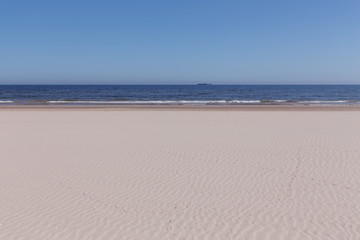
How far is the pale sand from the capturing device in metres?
4.87

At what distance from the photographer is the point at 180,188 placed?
6770mm

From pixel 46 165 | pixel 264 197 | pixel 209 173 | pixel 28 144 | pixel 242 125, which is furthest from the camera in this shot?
pixel 242 125

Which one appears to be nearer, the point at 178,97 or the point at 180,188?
the point at 180,188

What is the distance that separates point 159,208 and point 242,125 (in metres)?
12.2

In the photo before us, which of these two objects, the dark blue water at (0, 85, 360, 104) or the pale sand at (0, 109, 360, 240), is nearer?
the pale sand at (0, 109, 360, 240)

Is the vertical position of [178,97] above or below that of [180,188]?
above

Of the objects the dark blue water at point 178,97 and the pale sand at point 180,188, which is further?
the dark blue water at point 178,97

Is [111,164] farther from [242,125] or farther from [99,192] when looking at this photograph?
[242,125]

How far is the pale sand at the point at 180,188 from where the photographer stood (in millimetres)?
4867

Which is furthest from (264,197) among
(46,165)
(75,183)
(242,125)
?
(242,125)

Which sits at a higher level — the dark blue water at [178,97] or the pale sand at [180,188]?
the dark blue water at [178,97]

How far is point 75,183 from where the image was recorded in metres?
7.05

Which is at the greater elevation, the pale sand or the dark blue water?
the dark blue water

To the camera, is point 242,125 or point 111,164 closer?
point 111,164
